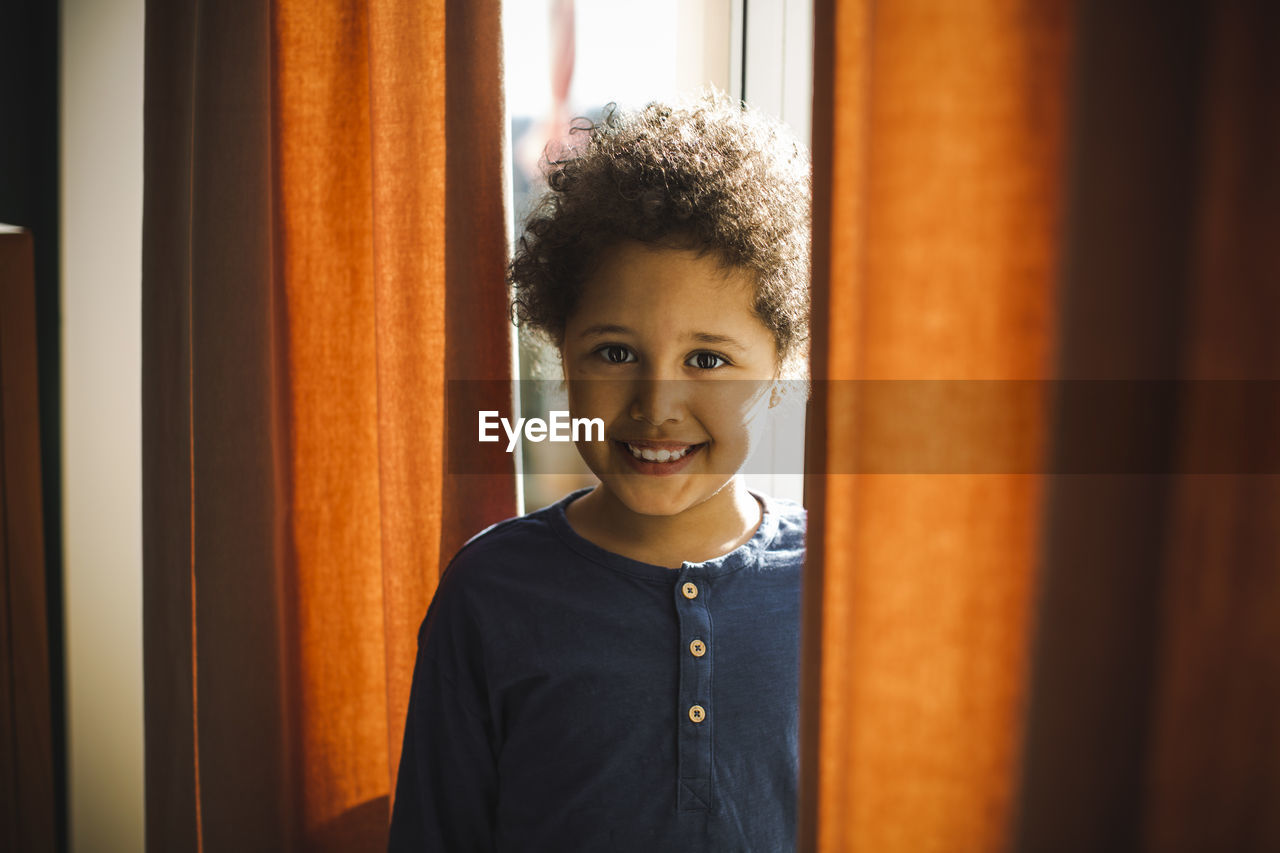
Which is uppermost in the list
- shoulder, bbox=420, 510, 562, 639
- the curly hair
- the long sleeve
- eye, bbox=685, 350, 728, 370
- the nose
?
the curly hair

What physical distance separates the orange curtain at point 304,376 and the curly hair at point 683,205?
120 millimetres

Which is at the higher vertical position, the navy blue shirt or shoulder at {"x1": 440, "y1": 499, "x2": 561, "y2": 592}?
shoulder at {"x1": 440, "y1": 499, "x2": 561, "y2": 592}

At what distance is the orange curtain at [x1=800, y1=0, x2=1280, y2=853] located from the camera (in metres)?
0.45

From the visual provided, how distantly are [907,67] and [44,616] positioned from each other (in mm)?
1565

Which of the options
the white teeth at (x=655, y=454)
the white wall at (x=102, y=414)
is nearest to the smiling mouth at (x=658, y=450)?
the white teeth at (x=655, y=454)

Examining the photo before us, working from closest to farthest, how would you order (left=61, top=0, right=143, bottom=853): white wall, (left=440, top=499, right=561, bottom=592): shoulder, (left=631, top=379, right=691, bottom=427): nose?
(left=631, top=379, right=691, bottom=427): nose < (left=440, top=499, right=561, bottom=592): shoulder < (left=61, top=0, right=143, bottom=853): white wall

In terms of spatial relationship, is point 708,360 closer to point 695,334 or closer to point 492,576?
point 695,334

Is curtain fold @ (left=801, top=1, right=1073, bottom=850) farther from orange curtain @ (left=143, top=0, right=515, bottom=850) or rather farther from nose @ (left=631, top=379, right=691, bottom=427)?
orange curtain @ (left=143, top=0, right=515, bottom=850)

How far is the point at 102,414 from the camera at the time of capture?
1.28 m

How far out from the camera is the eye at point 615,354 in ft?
2.60

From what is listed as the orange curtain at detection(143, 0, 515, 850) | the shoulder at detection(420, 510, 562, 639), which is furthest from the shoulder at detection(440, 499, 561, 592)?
the orange curtain at detection(143, 0, 515, 850)

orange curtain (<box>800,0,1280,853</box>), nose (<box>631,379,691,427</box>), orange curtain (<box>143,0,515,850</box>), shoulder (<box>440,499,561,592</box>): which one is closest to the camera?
orange curtain (<box>800,0,1280,853</box>)

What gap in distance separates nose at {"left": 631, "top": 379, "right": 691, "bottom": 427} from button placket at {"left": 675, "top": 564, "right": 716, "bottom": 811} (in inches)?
7.9

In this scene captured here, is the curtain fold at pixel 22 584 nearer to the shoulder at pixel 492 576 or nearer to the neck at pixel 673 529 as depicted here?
the shoulder at pixel 492 576
